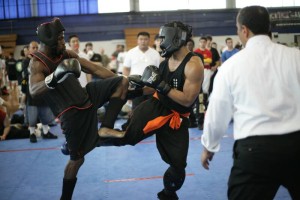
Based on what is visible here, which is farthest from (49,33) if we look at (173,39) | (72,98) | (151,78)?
(173,39)

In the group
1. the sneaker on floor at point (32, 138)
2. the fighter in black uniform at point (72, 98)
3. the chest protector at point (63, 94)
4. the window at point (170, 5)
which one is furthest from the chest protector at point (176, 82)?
the window at point (170, 5)

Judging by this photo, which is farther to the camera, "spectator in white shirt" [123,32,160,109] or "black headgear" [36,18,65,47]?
"spectator in white shirt" [123,32,160,109]

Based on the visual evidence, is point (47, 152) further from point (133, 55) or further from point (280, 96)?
point (280, 96)

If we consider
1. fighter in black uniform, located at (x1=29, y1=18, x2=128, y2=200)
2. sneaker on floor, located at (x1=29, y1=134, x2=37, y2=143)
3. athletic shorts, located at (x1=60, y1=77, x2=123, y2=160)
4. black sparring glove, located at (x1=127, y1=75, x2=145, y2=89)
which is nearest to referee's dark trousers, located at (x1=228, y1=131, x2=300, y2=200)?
fighter in black uniform, located at (x1=29, y1=18, x2=128, y2=200)

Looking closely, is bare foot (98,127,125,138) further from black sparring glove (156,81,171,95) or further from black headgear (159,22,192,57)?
black headgear (159,22,192,57)

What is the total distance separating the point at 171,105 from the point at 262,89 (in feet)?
4.29

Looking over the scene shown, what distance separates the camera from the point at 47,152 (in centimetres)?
523

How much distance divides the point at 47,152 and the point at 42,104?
1.05 metres

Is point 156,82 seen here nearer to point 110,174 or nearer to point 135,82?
point 135,82

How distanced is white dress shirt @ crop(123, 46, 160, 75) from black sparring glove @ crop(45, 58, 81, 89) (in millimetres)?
3026

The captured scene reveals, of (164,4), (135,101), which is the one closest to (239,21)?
(135,101)

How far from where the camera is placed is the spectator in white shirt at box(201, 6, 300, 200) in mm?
1787

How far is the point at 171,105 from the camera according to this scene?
3.03 metres

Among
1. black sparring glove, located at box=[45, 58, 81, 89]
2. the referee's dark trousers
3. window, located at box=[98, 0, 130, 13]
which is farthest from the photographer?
window, located at box=[98, 0, 130, 13]
